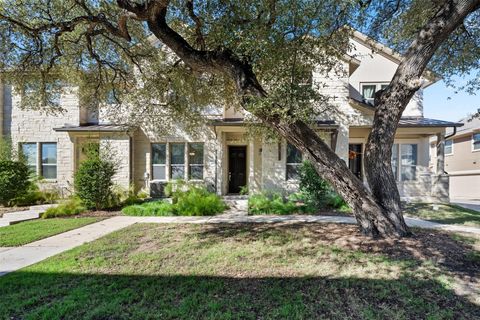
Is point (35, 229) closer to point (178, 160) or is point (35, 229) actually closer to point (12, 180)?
point (12, 180)

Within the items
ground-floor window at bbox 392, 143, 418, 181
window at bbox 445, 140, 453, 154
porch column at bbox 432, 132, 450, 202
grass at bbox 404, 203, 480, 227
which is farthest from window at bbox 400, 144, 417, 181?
window at bbox 445, 140, 453, 154

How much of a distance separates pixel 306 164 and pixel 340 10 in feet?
18.4

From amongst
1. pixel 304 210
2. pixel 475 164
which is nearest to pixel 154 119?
pixel 304 210

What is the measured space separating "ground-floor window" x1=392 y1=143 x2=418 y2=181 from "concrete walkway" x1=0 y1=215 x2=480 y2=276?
5.73m

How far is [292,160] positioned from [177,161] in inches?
225

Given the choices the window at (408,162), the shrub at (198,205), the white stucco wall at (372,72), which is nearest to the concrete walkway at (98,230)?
the shrub at (198,205)

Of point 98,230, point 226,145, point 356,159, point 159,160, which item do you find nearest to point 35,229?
point 98,230

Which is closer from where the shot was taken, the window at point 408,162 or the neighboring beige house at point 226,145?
the neighboring beige house at point 226,145

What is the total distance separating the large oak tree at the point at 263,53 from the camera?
5.82 metres

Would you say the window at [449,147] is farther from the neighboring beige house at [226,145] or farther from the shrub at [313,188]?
the shrub at [313,188]

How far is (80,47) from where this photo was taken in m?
9.15

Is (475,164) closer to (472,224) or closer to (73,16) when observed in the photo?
(472,224)

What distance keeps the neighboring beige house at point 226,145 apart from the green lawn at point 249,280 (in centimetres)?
659

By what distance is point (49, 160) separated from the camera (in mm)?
14008
